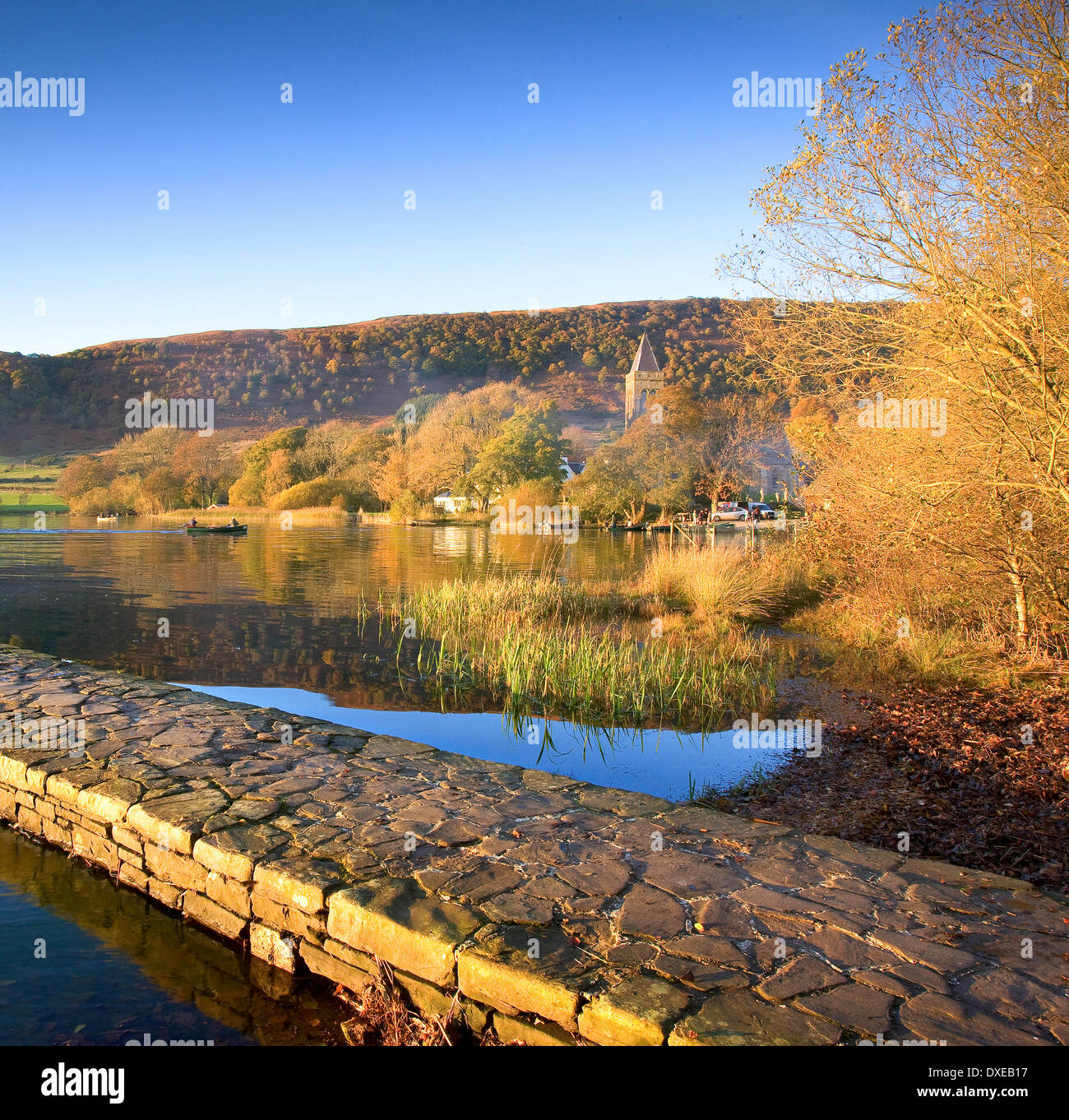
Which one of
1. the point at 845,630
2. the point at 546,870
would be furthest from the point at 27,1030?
the point at 845,630

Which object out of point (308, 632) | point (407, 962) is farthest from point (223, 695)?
point (407, 962)

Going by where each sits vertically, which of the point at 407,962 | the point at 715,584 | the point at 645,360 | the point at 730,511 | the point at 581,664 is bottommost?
the point at 581,664

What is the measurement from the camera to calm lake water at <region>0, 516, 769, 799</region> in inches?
301

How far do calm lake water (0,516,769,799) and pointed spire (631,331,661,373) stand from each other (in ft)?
224

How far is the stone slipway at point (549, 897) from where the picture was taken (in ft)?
9.04

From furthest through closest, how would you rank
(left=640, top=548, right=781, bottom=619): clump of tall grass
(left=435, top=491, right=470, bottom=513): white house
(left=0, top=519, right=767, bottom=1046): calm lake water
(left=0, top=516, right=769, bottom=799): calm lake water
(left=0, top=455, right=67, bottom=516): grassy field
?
(left=0, top=455, right=67, bottom=516): grassy field < (left=435, top=491, right=470, bottom=513): white house < (left=640, top=548, right=781, bottom=619): clump of tall grass < (left=0, top=516, right=769, bottom=799): calm lake water < (left=0, top=519, right=767, bottom=1046): calm lake water

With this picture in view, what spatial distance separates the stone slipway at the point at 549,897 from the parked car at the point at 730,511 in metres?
40.7

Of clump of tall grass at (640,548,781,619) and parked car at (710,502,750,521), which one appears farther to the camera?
parked car at (710,502,750,521)

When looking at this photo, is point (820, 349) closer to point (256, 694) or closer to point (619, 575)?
point (256, 694)

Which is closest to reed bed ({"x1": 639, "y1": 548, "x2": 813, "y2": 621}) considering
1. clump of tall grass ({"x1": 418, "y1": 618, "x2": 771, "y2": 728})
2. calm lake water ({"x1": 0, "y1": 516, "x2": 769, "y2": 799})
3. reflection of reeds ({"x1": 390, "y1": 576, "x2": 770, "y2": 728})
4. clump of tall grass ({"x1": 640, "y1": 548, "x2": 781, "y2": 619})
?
clump of tall grass ({"x1": 640, "y1": 548, "x2": 781, "y2": 619})

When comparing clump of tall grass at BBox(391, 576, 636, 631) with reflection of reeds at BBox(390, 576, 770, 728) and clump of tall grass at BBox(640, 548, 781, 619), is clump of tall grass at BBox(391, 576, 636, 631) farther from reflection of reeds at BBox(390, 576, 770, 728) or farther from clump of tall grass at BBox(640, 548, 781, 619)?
clump of tall grass at BBox(640, 548, 781, 619)

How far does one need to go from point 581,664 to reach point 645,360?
297 feet

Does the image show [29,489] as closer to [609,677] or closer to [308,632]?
[308,632]

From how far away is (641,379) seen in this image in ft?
309
